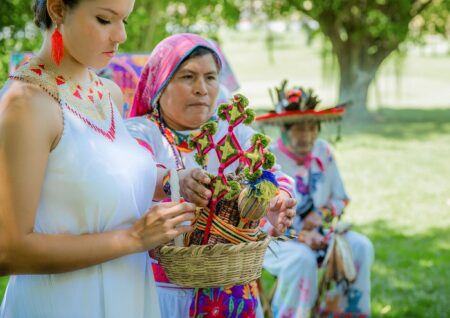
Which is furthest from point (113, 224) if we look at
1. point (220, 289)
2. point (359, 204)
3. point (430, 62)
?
point (430, 62)

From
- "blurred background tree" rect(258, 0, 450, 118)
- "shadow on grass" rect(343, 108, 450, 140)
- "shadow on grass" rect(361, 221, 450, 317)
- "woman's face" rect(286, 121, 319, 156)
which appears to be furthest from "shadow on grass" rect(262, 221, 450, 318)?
"blurred background tree" rect(258, 0, 450, 118)

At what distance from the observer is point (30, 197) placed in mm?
1695

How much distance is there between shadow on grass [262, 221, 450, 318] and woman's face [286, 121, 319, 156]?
143cm

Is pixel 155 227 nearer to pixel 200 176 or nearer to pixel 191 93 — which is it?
pixel 200 176

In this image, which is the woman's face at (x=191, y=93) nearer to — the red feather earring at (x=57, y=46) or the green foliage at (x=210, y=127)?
the green foliage at (x=210, y=127)

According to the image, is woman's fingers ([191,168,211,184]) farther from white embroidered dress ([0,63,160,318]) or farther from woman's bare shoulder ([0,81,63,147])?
woman's bare shoulder ([0,81,63,147])

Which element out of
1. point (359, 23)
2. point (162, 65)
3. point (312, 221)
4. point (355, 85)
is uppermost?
point (359, 23)

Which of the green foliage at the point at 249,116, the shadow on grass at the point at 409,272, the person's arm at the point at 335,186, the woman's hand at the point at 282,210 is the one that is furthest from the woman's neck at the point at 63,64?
the shadow on grass at the point at 409,272

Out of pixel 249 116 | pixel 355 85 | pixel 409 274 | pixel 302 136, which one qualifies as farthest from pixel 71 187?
pixel 355 85

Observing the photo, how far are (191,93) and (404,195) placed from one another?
768 cm

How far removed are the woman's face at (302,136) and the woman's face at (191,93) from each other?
2.12 meters

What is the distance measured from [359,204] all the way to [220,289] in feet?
23.7

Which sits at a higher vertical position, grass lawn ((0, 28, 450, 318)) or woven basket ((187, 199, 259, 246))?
woven basket ((187, 199, 259, 246))

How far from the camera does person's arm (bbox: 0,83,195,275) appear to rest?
1667mm
